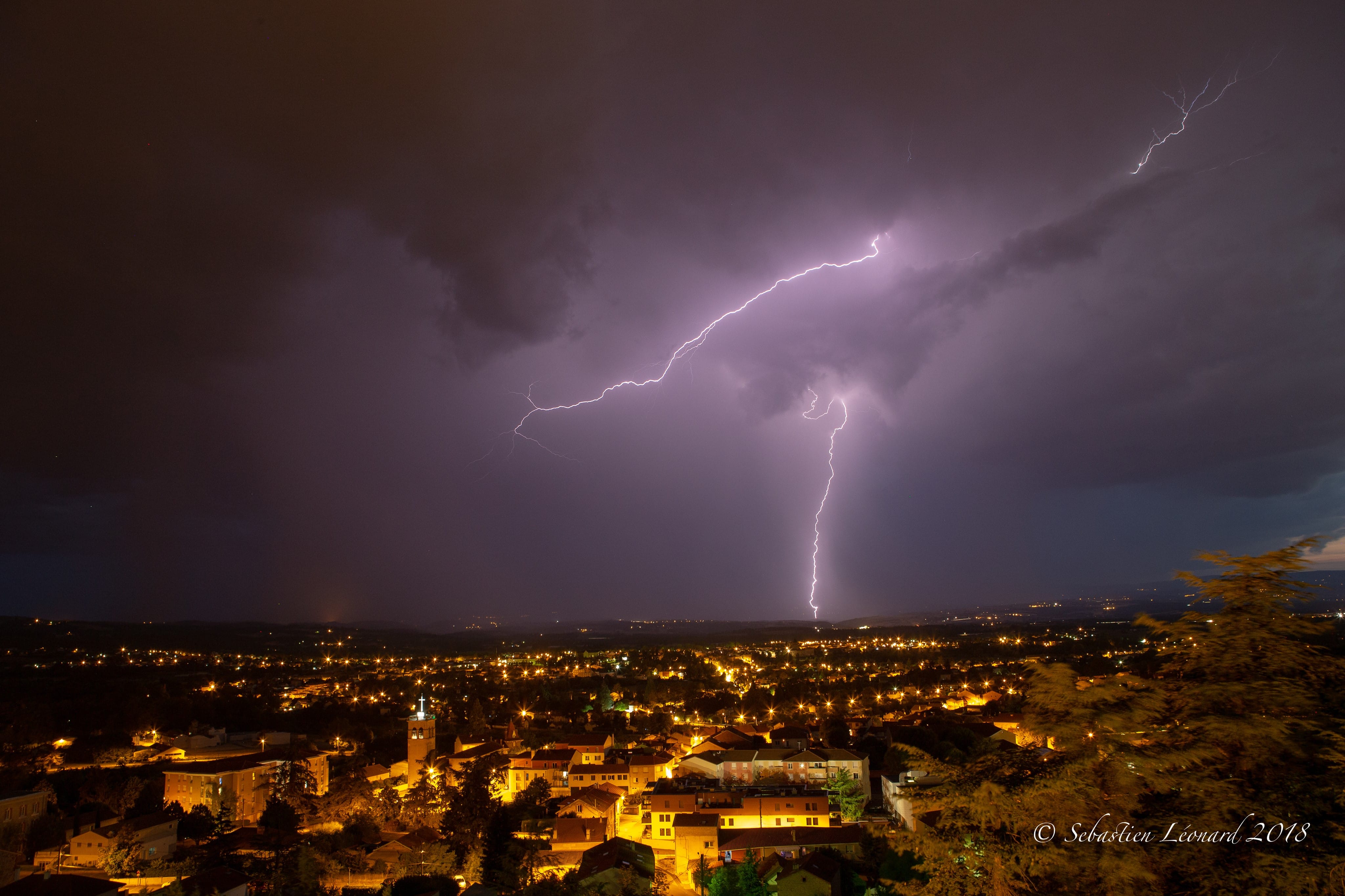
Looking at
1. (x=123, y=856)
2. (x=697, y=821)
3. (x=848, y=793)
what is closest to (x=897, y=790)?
(x=697, y=821)

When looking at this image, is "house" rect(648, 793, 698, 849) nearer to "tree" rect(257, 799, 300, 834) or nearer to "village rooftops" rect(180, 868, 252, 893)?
"tree" rect(257, 799, 300, 834)

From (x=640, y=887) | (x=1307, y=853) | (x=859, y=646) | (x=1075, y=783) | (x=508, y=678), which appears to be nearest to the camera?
(x=1307, y=853)

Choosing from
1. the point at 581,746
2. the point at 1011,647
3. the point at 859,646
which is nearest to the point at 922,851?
the point at 581,746

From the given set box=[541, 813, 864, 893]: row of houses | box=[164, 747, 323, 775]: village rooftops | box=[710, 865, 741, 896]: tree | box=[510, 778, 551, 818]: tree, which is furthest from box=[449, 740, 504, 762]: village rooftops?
box=[710, 865, 741, 896]: tree

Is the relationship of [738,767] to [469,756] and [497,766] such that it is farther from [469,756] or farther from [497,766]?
[469,756]

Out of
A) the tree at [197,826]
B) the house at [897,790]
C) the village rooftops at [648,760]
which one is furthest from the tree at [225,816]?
the house at [897,790]

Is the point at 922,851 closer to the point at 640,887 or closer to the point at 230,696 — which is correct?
the point at 640,887
